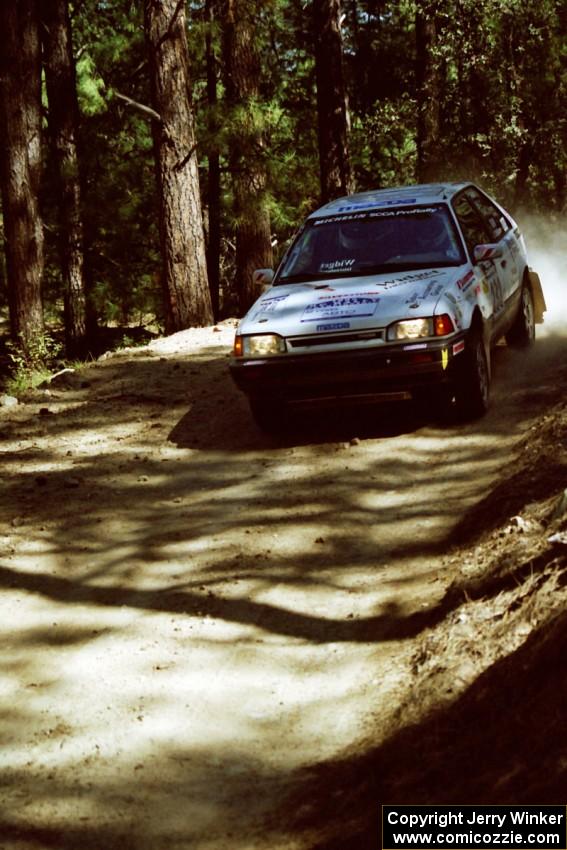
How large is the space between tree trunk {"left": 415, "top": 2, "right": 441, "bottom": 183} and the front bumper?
59.5ft

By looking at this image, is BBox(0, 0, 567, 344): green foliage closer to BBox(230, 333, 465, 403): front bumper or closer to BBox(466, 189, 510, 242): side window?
BBox(466, 189, 510, 242): side window

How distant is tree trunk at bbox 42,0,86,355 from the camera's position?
22094 millimetres

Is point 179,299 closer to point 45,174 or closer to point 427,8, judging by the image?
point 45,174

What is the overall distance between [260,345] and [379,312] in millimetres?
946

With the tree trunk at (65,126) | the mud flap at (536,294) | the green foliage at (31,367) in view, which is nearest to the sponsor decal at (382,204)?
the mud flap at (536,294)

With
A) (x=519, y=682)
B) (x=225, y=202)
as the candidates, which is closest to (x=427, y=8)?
(x=225, y=202)

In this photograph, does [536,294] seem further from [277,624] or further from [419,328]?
[277,624]

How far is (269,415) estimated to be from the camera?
8.88 meters

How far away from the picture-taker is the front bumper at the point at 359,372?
8.03 m

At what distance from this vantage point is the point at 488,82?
24.6m

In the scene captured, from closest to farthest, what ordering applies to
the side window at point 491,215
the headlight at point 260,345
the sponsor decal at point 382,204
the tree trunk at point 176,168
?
the headlight at point 260,345 < the sponsor decal at point 382,204 < the side window at point 491,215 < the tree trunk at point 176,168

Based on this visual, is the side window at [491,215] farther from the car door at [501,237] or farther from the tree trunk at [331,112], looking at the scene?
the tree trunk at [331,112]

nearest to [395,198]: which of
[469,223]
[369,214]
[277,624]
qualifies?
[369,214]

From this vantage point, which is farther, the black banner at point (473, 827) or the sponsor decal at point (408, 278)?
the sponsor decal at point (408, 278)
